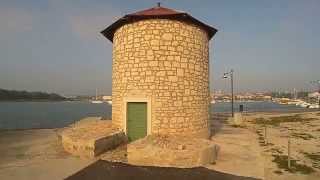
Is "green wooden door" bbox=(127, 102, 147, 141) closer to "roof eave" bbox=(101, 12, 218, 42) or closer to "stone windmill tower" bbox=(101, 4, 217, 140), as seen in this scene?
"stone windmill tower" bbox=(101, 4, 217, 140)

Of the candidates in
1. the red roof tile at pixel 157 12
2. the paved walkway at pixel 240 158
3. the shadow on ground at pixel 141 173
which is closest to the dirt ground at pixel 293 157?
the paved walkway at pixel 240 158

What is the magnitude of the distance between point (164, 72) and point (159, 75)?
26 centimetres

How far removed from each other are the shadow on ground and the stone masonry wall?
3.48 metres

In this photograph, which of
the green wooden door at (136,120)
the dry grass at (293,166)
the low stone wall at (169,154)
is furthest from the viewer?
the green wooden door at (136,120)

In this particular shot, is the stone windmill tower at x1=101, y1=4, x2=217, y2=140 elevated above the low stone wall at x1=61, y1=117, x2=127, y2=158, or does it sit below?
above

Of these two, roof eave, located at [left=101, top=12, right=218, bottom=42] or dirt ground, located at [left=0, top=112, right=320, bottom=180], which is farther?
roof eave, located at [left=101, top=12, right=218, bottom=42]

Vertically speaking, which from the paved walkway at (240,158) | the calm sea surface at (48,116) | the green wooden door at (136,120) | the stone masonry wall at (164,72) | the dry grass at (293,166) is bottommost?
the calm sea surface at (48,116)

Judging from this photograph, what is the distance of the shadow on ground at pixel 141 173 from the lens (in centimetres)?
904

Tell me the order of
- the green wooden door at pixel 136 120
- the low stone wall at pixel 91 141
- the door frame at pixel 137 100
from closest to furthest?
the low stone wall at pixel 91 141 < the door frame at pixel 137 100 < the green wooden door at pixel 136 120

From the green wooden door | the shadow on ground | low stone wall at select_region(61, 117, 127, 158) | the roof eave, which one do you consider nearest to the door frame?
the green wooden door

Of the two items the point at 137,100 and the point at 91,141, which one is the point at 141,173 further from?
the point at 137,100

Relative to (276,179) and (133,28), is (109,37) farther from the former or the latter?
(276,179)

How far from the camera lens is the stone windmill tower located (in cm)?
1341

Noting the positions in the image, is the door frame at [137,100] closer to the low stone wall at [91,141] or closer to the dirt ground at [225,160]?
the low stone wall at [91,141]
